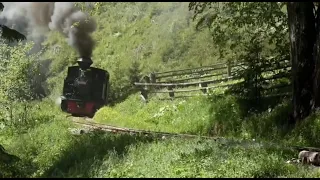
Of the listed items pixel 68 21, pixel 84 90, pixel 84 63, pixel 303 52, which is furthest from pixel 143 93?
pixel 303 52

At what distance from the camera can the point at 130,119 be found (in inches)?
742

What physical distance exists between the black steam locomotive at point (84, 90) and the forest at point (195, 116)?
97 centimetres

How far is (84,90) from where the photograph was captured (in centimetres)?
2370

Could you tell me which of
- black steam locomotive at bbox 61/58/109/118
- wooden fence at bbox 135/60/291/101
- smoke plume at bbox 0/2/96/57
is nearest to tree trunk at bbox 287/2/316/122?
wooden fence at bbox 135/60/291/101

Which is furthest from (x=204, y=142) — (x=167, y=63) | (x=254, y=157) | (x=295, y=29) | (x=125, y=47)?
(x=125, y=47)

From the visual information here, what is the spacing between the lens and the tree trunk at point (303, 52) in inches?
432

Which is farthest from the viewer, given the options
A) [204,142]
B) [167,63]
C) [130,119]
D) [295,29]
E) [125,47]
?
[125,47]

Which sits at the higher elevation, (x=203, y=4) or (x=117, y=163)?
(x=203, y=4)

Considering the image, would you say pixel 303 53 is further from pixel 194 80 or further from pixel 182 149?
pixel 194 80

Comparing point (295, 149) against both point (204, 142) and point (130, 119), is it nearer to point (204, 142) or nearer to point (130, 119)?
point (204, 142)

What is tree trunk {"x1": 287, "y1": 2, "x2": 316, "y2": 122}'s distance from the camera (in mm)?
10977

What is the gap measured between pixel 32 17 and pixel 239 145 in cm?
2475

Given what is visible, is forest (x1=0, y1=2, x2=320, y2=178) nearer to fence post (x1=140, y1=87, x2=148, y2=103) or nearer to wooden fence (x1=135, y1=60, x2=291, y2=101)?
fence post (x1=140, y1=87, x2=148, y2=103)

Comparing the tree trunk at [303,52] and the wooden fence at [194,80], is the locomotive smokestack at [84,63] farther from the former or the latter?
the tree trunk at [303,52]
